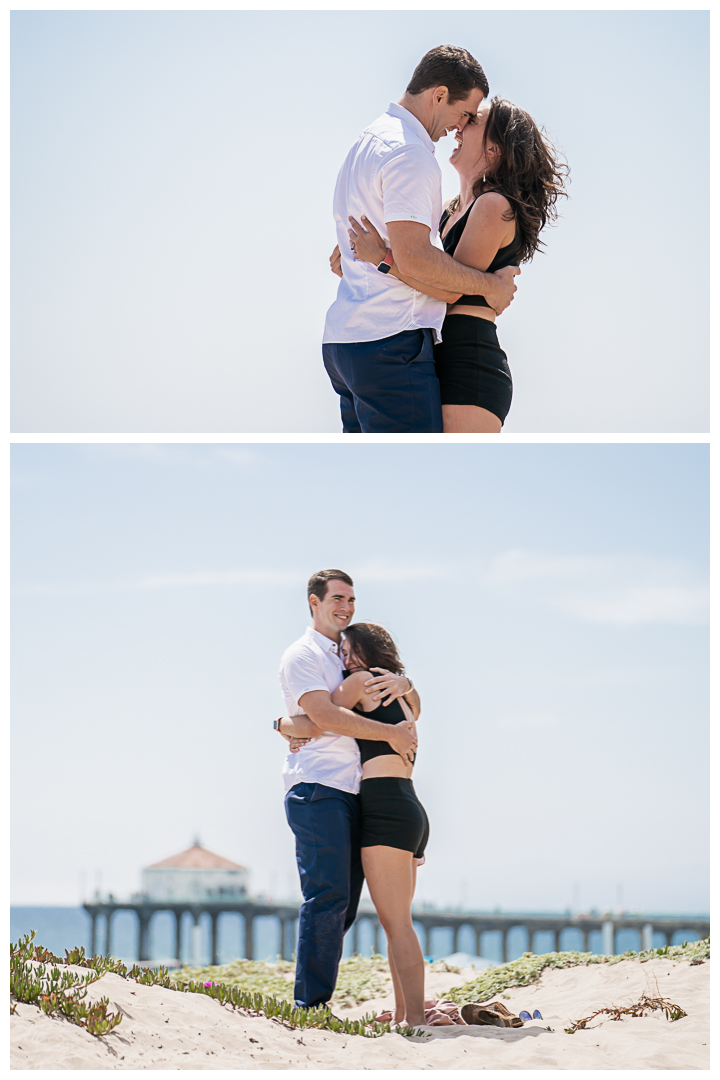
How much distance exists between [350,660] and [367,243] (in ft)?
8.11

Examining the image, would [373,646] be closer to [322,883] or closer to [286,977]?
[322,883]

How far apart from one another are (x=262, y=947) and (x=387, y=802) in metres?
126

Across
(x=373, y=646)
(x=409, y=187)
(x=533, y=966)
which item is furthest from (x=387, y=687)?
(x=533, y=966)

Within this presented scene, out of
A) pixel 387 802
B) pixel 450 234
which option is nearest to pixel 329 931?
pixel 387 802

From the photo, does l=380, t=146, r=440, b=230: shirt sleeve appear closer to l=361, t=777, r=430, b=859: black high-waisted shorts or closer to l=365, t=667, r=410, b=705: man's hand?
l=365, t=667, r=410, b=705: man's hand

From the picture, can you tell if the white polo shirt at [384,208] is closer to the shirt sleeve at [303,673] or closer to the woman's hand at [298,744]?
the shirt sleeve at [303,673]

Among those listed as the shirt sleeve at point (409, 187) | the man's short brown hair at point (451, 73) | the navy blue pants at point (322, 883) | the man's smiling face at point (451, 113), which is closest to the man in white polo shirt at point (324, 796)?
the navy blue pants at point (322, 883)

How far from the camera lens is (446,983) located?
8.64m

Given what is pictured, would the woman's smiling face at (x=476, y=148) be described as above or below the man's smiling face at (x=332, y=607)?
above

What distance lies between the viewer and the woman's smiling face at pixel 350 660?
19.0 ft

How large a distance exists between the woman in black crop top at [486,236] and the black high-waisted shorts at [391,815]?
2091 millimetres

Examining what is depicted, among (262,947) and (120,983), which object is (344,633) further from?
(262,947)

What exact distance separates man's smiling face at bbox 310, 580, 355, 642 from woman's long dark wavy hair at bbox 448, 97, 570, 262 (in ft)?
7.30

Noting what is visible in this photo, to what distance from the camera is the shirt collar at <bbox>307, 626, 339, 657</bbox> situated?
18.9ft
